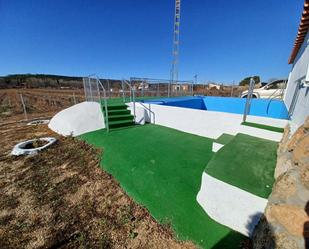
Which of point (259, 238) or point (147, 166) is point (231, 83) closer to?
point (147, 166)

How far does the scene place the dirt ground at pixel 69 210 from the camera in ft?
5.49

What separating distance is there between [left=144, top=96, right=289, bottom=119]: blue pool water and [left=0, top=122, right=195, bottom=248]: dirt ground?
4.58 m

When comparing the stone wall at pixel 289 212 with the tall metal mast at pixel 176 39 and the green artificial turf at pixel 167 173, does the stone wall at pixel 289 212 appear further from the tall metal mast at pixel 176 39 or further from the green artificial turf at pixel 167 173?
the tall metal mast at pixel 176 39

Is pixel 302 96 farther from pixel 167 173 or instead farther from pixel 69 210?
pixel 69 210

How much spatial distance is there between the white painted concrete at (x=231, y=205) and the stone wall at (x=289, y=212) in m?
0.08

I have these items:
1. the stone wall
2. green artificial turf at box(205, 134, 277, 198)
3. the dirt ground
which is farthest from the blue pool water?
the dirt ground

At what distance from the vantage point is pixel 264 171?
1.90m

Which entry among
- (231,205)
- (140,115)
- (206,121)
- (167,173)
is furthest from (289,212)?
(140,115)

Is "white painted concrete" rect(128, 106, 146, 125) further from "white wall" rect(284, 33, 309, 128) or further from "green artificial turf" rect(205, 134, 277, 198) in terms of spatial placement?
"white wall" rect(284, 33, 309, 128)

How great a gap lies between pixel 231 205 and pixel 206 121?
9.97 feet

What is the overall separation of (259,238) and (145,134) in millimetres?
3741

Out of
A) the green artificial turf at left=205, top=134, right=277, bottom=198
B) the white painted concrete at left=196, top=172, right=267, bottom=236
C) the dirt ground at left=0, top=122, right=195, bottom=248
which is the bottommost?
the dirt ground at left=0, top=122, right=195, bottom=248

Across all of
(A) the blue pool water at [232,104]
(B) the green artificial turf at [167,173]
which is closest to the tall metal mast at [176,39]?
(A) the blue pool water at [232,104]

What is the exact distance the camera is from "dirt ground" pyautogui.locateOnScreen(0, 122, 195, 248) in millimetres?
1673
